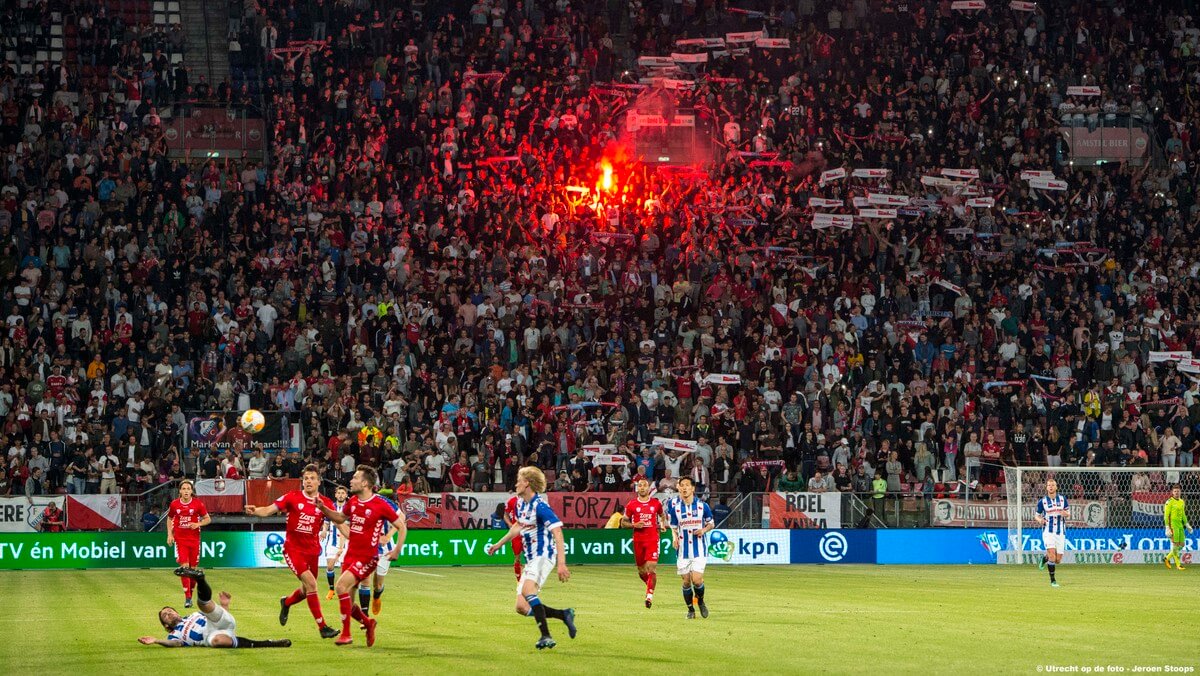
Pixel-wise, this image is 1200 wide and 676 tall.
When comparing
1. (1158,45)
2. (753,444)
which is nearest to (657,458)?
(753,444)

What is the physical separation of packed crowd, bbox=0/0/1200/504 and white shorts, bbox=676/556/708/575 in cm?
1507

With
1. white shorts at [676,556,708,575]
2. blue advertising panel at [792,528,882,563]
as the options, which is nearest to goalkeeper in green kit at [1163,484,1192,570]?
blue advertising panel at [792,528,882,563]

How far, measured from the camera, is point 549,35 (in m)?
51.5

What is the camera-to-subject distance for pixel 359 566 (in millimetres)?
17719

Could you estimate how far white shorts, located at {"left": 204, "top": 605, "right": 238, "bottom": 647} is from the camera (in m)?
17.9

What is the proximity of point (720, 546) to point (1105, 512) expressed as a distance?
9.74 metres

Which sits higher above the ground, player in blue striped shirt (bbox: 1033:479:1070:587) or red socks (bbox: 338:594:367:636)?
red socks (bbox: 338:594:367:636)

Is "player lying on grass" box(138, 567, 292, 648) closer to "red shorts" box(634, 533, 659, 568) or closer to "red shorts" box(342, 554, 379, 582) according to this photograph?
"red shorts" box(342, 554, 379, 582)

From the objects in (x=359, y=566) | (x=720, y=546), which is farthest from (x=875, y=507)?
(x=359, y=566)

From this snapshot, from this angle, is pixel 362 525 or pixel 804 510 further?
pixel 804 510

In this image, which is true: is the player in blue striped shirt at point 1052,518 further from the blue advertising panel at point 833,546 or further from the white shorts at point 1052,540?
the blue advertising panel at point 833,546

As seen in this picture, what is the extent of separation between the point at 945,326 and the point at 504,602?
22.1 meters

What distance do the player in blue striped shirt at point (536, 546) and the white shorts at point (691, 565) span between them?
5429 millimetres

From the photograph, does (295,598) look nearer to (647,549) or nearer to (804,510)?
(647,549)
